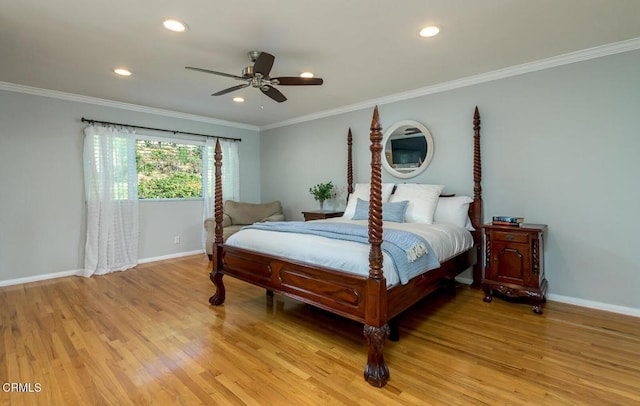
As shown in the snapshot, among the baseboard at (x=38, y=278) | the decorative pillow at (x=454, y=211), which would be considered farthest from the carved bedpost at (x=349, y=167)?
the baseboard at (x=38, y=278)

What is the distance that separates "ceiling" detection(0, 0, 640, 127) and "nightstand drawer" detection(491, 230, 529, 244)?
1.72 meters

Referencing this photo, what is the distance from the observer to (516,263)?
303 centimetres

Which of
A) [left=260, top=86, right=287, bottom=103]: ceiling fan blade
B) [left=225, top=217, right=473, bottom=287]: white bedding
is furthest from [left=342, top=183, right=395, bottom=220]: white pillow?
[left=260, top=86, right=287, bottom=103]: ceiling fan blade

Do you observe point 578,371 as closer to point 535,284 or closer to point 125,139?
point 535,284

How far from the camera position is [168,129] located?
201 inches

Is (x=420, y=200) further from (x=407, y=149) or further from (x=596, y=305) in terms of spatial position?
(x=596, y=305)

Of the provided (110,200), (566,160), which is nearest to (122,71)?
(110,200)

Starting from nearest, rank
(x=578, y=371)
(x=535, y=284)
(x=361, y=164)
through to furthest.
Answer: (x=578, y=371) → (x=535, y=284) → (x=361, y=164)

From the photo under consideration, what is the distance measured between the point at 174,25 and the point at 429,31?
2.00 m

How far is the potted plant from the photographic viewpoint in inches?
195

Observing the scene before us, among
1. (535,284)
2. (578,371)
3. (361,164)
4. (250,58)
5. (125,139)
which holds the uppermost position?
(250,58)

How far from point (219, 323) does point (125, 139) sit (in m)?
3.38

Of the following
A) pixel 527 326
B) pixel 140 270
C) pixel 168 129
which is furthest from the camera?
pixel 168 129

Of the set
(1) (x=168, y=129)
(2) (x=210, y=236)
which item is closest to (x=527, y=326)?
(2) (x=210, y=236)
